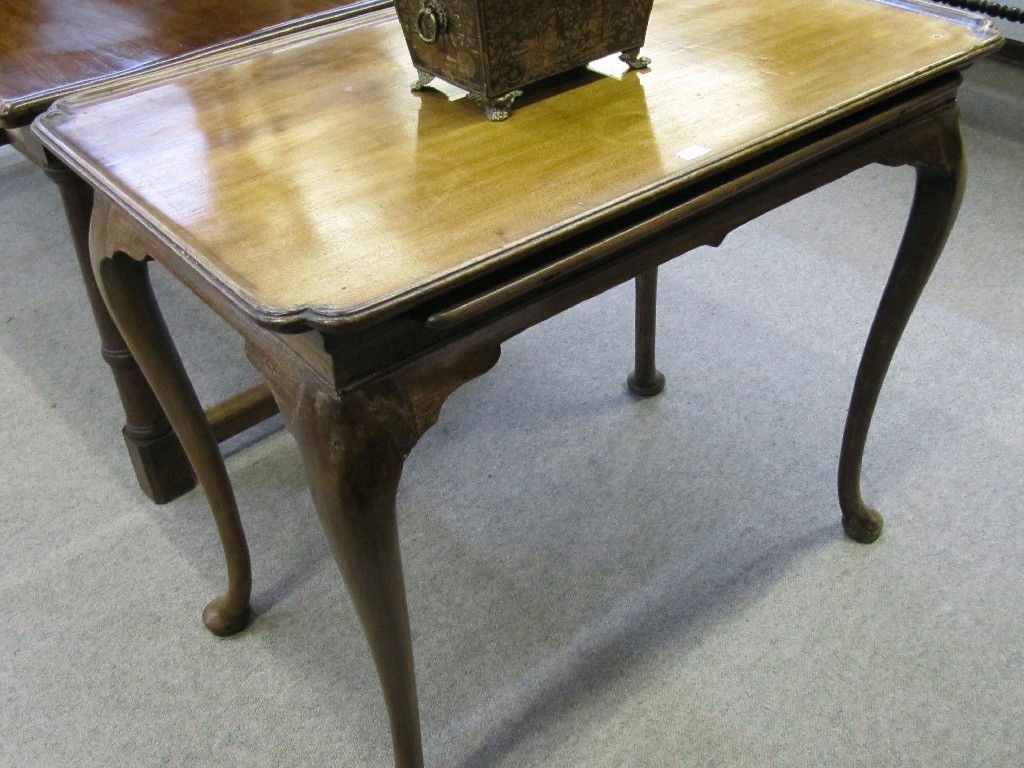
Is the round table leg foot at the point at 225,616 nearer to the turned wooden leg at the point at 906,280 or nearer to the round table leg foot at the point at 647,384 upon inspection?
the round table leg foot at the point at 647,384

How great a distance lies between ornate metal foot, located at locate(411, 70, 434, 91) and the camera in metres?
1.06

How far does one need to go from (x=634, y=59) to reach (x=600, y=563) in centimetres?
73

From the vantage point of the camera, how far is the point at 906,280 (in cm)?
124

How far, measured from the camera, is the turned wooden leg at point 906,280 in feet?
3.69

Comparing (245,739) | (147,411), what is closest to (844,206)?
(147,411)

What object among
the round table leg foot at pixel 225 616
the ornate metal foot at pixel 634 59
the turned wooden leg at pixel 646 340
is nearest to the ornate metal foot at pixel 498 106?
the ornate metal foot at pixel 634 59

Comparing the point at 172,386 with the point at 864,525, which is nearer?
the point at 172,386

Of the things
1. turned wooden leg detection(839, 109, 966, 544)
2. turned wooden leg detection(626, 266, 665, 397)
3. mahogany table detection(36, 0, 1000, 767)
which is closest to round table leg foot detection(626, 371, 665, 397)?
turned wooden leg detection(626, 266, 665, 397)

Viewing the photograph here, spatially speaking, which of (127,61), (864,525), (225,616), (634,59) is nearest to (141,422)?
(225,616)

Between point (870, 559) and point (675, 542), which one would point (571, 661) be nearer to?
point (675, 542)

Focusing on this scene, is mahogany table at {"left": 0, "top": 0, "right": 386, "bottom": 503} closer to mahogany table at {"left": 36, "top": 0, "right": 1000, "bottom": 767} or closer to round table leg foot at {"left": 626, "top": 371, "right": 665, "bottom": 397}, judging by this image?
mahogany table at {"left": 36, "top": 0, "right": 1000, "bottom": 767}

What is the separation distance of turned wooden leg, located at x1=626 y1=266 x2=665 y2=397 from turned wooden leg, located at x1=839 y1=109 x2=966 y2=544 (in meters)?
0.41

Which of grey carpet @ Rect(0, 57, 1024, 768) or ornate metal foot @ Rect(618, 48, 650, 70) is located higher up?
ornate metal foot @ Rect(618, 48, 650, 70)

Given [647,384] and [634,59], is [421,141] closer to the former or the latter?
[634,59]
